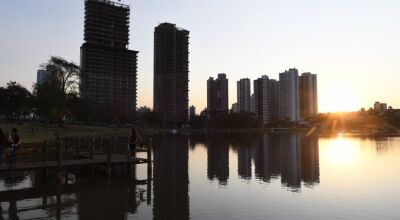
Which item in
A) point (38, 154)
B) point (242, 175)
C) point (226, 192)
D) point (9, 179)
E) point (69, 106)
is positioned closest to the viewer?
point (226, 192)

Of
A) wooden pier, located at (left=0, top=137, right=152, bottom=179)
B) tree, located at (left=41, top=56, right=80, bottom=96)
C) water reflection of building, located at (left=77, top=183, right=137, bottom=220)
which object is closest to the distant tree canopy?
tree, located at (left=41, top=56, right=80, bottom=96)

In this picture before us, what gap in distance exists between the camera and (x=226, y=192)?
26.1 meters

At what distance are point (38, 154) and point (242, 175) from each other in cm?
1954

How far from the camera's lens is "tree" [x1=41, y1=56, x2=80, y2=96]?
8569cm

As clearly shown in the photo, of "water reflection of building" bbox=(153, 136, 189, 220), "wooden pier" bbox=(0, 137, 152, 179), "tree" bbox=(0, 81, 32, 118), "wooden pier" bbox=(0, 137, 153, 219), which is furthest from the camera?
"tree" bbox=(0, 81, 32, 118)

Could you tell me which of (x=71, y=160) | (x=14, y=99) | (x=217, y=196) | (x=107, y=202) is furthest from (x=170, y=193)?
(x=14, y=99)

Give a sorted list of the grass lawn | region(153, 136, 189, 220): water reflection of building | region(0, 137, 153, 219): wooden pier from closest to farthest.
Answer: region(153, 136, 189, 220): water reflection of building, region(0, 137, 153, 219): wooden pier, the grass lawn

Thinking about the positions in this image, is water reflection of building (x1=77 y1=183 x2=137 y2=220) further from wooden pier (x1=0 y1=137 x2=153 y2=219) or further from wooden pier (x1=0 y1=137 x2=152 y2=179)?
wooden pier (x1=0 y1=137 x2=152 y2=179)

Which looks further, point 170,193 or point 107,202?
point 170,193

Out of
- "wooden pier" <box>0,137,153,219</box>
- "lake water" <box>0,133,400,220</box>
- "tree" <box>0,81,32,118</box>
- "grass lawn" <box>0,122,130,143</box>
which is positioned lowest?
"lake water" <box>0,133,400,220</box>

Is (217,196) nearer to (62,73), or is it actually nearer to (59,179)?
(59,179)

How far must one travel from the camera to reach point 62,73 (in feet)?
286

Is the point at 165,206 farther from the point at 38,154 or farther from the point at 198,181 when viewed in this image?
the point at 38,154

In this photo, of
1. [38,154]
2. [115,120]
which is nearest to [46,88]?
[38,154]
